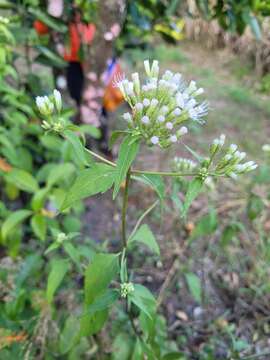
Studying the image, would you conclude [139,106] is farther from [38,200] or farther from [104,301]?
[38,200]

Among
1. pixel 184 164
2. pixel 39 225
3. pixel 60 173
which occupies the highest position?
pixel 184 164

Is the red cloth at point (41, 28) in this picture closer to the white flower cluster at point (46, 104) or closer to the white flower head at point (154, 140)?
the white flower cluster at point (46, 104)

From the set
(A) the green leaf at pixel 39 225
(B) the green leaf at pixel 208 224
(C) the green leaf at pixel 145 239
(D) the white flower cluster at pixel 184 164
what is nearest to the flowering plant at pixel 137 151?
(C) the green leaf at pixel 145 239

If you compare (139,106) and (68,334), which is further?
(68,334)

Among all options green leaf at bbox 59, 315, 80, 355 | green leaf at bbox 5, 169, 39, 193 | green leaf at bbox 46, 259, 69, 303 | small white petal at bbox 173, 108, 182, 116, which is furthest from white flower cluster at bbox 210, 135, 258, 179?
green leaf at bbox 5, 169, 39, 193

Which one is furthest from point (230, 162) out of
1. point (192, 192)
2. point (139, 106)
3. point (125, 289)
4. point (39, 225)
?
point (39, 225)

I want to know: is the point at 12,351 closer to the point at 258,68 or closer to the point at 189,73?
the point at 189,73

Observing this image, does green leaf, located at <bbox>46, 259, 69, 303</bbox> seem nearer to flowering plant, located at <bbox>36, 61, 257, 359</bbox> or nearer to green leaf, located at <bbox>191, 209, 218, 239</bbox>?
flowering plant, located at <bbox>36, 61, 257, 359</bbox>
